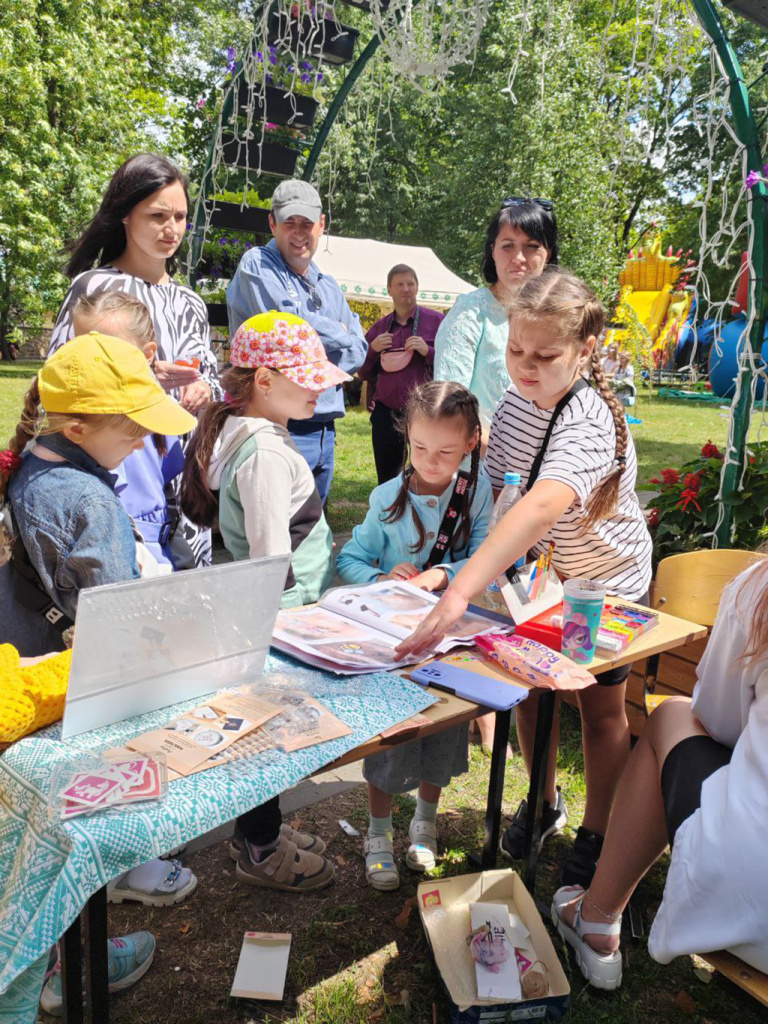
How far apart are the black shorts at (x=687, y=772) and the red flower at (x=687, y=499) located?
2274mm

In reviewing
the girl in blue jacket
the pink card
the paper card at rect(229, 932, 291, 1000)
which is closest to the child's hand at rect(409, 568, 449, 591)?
the girl in blue jacket

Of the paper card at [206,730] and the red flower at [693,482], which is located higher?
the red flower at [693,482]

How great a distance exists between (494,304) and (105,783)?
2.32 m

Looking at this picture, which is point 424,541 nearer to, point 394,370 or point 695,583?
point 695,583

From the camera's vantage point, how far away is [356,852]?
2461mm

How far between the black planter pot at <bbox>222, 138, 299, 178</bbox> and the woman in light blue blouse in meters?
2.60

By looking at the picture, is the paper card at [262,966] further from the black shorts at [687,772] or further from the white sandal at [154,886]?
the black shorts at [687,772]

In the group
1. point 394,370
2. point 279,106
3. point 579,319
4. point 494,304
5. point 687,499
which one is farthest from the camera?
point 394,370

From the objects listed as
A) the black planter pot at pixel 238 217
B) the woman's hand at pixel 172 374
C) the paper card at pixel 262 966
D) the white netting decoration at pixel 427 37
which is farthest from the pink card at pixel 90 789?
the black planter pot at pixel 238 217

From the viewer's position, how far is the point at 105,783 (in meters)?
1.18

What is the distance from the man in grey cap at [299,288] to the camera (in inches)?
137

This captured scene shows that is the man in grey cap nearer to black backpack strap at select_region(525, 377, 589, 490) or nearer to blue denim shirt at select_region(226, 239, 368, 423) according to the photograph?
blue denim shirt at select_region(226, 239, 368, 423)

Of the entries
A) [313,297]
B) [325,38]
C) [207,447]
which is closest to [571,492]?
[207,447]

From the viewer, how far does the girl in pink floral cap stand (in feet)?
6.93
